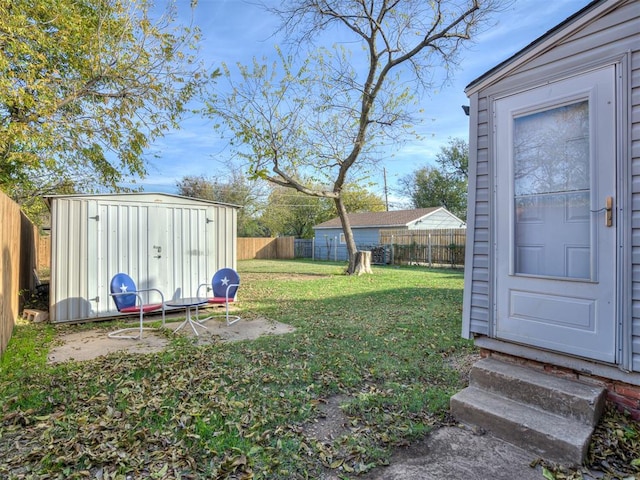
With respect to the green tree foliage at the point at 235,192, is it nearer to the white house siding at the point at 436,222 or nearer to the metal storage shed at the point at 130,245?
the white house siding at the point at 436,222

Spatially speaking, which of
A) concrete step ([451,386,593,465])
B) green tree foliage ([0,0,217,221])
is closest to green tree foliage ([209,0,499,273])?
green tree foliage ([0,0,217,221])

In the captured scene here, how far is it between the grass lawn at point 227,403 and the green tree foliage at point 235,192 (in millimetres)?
22410

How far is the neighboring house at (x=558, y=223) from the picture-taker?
2270mm

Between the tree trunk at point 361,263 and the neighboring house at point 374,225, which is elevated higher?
the neighboring house at point 374,225

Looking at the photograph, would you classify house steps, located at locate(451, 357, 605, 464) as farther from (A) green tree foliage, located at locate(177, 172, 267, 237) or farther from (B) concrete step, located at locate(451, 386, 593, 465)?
(A) green tree foliage, located at locate(177, 172, 267, 237)

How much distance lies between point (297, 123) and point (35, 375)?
1003 centimetres

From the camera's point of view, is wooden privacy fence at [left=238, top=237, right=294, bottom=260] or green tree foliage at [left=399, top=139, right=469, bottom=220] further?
green tree foliage at [left=399, top=139, right=469, bottom=220]

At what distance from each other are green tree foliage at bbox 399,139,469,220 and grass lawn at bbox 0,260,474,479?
25692 millimetres

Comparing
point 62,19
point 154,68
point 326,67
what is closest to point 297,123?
point 326,67

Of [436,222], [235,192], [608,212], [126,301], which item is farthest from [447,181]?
[608,212]

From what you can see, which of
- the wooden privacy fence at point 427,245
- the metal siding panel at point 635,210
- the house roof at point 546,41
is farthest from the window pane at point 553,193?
the wooden privacy fence at point 427,245

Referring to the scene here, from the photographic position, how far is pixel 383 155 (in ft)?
41.4

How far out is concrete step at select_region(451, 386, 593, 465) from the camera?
2.07 metres

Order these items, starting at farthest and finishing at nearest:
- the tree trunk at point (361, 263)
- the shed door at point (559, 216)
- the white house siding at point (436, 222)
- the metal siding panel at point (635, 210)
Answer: the white house siding at point (436, 222)
the tree trunk at point (361, 263)
the shed door at point (559, 216)
the metal siding panel at point (635, 210)
